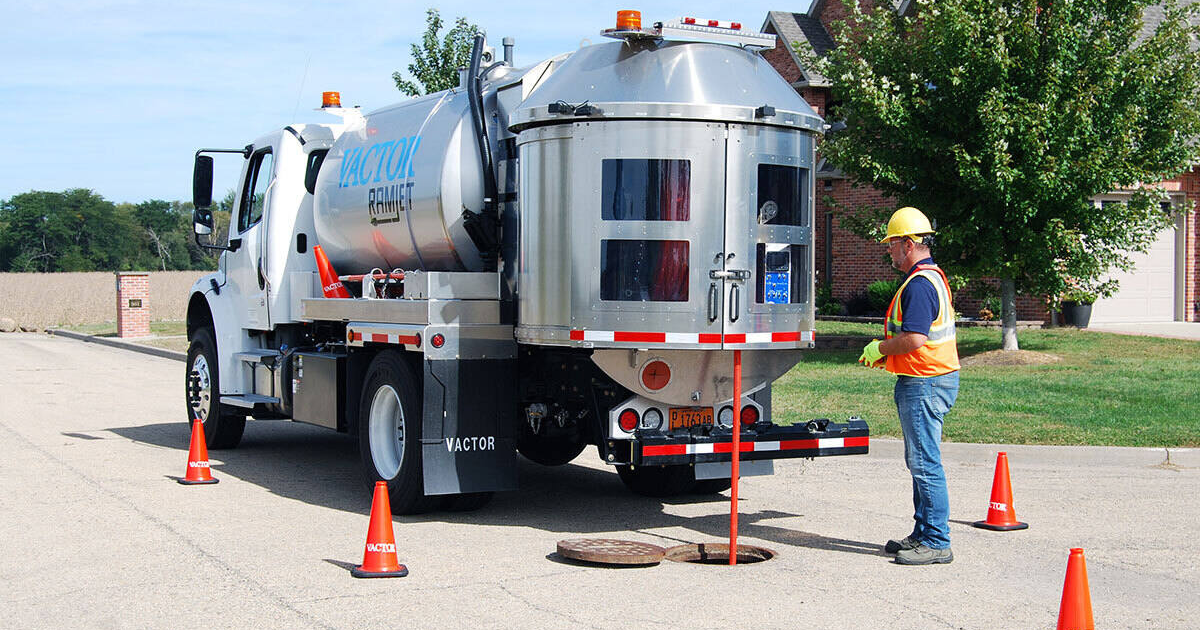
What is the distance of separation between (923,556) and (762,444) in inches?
50.7

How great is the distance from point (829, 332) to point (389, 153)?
14.6 m

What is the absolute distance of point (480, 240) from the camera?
9.12 m

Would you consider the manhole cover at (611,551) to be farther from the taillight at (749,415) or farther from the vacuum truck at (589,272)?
the taillight at (749,415)

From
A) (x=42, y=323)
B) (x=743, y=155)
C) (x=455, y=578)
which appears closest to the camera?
(x=455, y=578)

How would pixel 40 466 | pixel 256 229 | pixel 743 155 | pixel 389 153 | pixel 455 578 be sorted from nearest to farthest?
1. pixel 455 578
2. pixel 743 155
3. pixel 389 153
4. pixel 40 466
5. pixel 256 229

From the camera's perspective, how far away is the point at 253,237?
12.0 metres

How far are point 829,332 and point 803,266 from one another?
15.4m

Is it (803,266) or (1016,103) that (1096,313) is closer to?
(1016,103)

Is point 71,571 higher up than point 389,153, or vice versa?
point 389,153

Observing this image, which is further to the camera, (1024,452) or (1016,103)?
(1016,103)

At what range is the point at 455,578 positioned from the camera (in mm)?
6992

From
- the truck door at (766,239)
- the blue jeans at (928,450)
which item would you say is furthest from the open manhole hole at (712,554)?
the truck door at (766,239)

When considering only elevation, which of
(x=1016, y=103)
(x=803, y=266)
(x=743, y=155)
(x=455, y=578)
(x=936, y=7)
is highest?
(x=936, y=7)

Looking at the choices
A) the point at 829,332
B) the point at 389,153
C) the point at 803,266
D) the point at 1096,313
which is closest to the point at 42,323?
the point at 829,332
